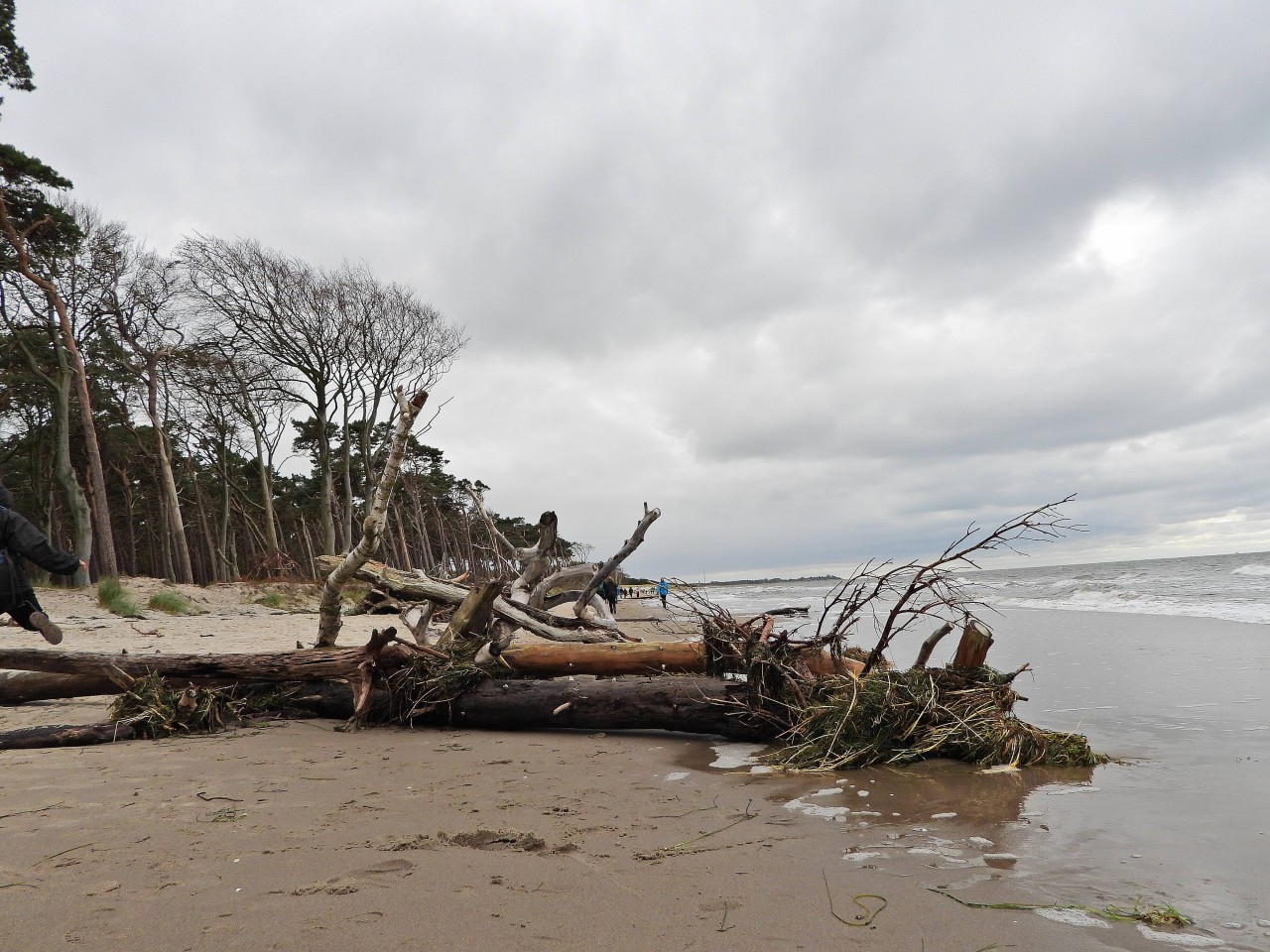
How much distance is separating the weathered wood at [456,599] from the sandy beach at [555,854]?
3.03 metres

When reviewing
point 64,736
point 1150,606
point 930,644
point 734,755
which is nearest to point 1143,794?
point 930,644

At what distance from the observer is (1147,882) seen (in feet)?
8.69

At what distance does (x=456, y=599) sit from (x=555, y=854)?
19.9 ft

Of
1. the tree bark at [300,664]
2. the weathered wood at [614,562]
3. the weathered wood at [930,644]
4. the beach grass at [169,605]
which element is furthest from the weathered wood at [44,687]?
the beach grass at [169,605]

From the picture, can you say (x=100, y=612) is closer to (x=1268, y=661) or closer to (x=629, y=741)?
(x=629, y=741)

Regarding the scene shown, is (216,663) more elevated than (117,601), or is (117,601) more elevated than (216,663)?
(117,601)

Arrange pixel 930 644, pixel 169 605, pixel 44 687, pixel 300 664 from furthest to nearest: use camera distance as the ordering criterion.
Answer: pixel 169 605 < pixel 44 687 < pixel 300 664 < pixel 930 644

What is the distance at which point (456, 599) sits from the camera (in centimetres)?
870

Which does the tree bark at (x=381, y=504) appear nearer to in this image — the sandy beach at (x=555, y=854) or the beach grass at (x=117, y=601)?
the sandy beach at (x=555, y=854)

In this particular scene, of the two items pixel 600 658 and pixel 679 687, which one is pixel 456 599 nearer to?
pixel 600 658

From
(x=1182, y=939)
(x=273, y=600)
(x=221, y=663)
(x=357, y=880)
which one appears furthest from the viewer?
(x=273, y=600)

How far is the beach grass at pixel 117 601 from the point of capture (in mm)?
13297

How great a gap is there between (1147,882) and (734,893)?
156cm

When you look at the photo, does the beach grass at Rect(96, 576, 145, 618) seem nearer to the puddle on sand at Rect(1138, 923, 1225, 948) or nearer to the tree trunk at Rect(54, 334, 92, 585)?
the tree trunk at Rect(54, 334, 92, 585)
